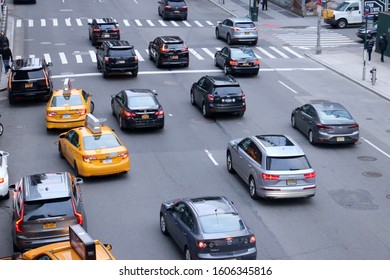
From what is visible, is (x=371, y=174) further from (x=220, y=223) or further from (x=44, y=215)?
(x=44, y=215)

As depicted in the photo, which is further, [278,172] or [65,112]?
[65,112]

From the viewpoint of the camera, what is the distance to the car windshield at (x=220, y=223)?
59.8ft

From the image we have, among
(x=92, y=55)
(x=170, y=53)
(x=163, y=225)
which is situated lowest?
(x=92, y=55)

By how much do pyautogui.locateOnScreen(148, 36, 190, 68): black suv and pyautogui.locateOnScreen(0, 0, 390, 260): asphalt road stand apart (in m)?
0.57

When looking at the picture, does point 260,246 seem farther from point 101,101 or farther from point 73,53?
point 73,53

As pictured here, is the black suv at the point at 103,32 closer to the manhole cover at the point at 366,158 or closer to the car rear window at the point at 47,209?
the manhole cover at the point at 366,158

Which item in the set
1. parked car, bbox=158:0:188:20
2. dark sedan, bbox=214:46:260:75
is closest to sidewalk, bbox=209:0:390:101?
dark sedan, bbox=214:46:260:75

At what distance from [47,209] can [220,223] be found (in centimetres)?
437

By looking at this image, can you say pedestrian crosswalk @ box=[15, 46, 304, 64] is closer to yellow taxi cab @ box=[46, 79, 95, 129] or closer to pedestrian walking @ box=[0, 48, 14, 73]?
pedestrian walking @ box=[0, 48, 14, 73]

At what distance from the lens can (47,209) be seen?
1912cm

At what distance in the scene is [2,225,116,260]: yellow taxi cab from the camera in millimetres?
13938

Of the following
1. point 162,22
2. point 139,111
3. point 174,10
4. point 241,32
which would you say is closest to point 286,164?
point 139,111

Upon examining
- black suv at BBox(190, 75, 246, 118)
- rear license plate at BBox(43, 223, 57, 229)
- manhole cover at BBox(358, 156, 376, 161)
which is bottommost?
manhole cover at BBox(358, 156, 376, 161)

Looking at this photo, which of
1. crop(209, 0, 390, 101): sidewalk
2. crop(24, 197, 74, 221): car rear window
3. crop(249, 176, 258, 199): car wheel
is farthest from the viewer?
crop(209, 0, 390, 101): sidewalk
